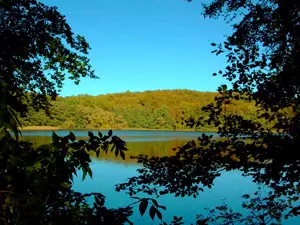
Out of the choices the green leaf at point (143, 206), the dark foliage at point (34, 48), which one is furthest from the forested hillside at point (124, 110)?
the green leaf at point (143, 206)

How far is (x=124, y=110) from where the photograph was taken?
125 meters

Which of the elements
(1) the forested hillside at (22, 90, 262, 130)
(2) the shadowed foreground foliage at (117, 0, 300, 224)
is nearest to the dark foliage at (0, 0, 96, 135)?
(2) the shadowed foreground foliage at (117, 0, 300, 224)

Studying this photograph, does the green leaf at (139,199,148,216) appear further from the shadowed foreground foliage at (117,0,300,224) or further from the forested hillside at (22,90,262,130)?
the forested hillside at (22,90,262,130)

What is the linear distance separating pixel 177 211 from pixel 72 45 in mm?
10411

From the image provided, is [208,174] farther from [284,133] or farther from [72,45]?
[72,45]

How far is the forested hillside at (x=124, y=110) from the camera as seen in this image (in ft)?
333

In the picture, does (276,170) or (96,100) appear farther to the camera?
(96,100)

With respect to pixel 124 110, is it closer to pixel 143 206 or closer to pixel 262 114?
pixel 262 114

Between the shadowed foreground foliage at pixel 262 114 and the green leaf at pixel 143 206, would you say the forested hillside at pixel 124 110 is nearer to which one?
the shadowed foreground foliage at pixel 262 114

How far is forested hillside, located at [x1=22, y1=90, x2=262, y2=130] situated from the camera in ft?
333

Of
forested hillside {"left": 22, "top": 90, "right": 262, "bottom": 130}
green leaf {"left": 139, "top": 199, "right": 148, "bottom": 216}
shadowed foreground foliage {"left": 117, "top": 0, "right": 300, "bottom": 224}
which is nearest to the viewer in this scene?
green leaf {"left": 139, "top": 199, "right": 148, "bottom": 216}

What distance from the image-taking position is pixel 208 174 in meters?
4.21

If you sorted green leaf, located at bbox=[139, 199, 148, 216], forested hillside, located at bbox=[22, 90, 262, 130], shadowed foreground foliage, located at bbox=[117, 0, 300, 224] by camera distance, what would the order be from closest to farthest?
green leaf, located at bbox=[139, 199, 148, 216], shadowed foreground foliage, located at bbox=[117, 0, 300, 224], forested hillside, located at bbox=[22, 90, 262, 130]

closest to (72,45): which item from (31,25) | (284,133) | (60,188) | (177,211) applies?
(31,25)
